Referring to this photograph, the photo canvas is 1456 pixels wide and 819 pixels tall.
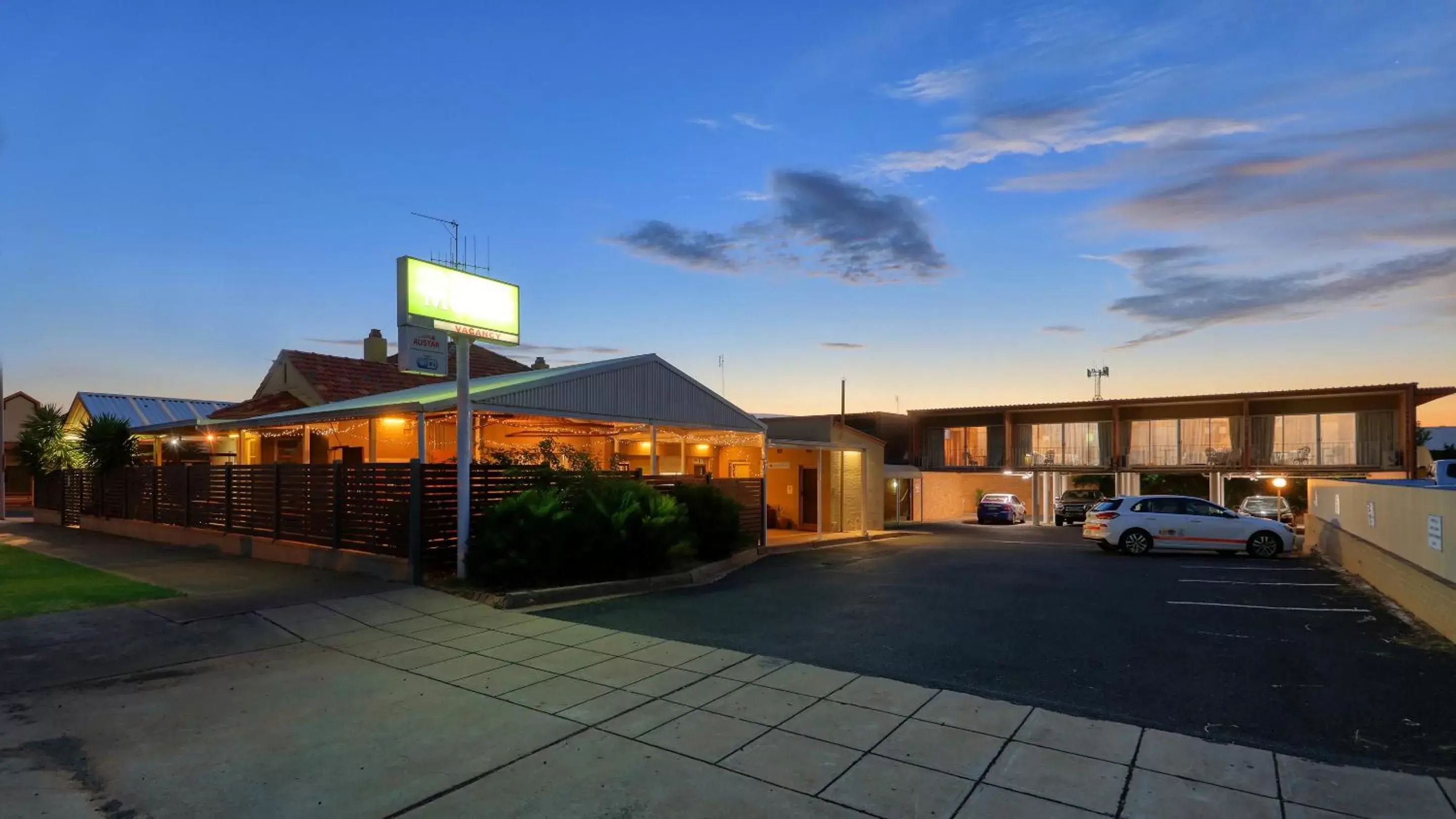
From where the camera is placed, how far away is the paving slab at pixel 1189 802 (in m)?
4.25

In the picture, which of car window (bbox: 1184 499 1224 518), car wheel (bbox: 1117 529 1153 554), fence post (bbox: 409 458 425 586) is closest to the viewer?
fence post (bbox: 409 458 425 586)

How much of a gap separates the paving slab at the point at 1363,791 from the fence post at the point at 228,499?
58.0 feet

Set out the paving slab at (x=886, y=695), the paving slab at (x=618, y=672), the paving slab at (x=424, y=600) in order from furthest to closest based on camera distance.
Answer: the paving slab at (x=424, y=600)
the paving slab at (x=618, y=672)
the paving slab at (x=886, y=695)

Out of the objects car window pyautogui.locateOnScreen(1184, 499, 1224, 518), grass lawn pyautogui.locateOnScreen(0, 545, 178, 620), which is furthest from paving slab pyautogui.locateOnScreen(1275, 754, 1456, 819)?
car window pyautogui.locateOnScreen(1184, 499, 1224, 518)

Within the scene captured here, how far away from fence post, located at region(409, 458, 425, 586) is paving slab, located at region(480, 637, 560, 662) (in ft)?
13.0

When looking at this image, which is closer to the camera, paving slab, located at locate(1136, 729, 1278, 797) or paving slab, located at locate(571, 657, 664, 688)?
paving slab, located at locate(1136, 729, 1278, 797)

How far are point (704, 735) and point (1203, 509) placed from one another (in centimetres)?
1844

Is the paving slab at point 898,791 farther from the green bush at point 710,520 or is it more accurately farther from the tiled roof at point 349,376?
the tiled roof at point 349,376

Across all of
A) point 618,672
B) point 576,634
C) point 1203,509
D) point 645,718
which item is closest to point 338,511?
point 576,634

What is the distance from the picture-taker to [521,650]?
8.02 m

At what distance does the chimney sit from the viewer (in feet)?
110

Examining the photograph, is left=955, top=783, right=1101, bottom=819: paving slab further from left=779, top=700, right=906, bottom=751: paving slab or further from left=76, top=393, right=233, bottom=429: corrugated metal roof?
left=76, top=393, right=233, bottom=429: corrugated metal roof

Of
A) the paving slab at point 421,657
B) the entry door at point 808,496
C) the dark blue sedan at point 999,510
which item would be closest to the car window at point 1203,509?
the entry door at point 808,496

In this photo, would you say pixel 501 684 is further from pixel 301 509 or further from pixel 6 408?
pixel 6 408
